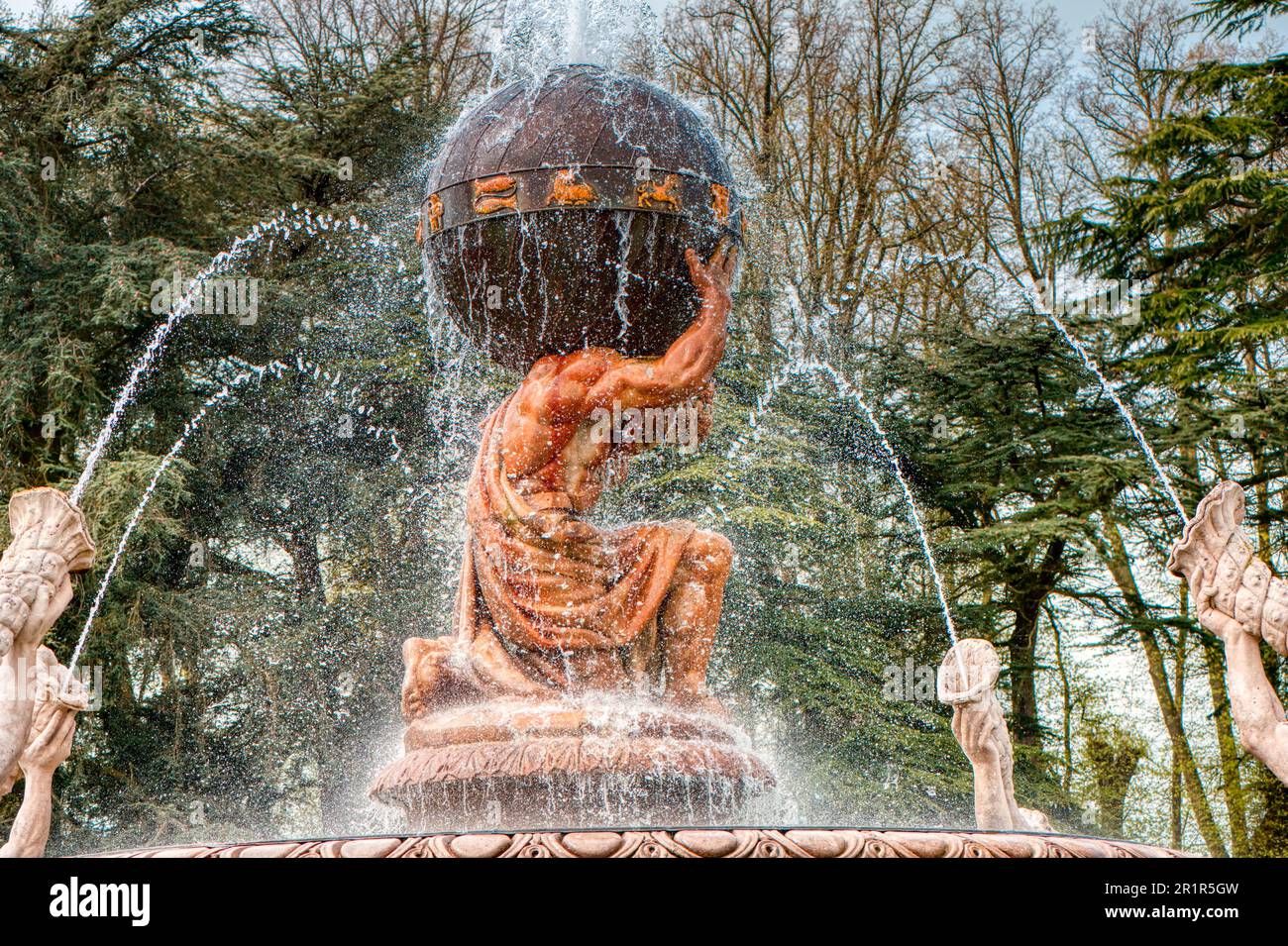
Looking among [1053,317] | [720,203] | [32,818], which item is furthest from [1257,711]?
[1053,317]

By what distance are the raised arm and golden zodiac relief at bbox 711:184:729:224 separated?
14 cm

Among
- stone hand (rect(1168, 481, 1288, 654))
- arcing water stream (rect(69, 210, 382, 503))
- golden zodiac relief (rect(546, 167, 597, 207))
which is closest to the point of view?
stone hand (rect(1168, 481, 1288, 654))

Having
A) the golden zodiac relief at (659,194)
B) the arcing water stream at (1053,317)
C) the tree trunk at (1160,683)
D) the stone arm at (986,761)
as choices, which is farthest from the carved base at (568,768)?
the tree trunk at (1160,683)

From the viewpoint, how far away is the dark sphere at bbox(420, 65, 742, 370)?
7.65m

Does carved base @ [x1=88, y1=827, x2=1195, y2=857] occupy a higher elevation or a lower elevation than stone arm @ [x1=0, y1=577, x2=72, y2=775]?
lower

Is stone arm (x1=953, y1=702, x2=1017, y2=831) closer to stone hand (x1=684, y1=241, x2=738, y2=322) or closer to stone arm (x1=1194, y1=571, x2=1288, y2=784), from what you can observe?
stone arm (x1=1194, y1=571, x2=1288, y2=784)

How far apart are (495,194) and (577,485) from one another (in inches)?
54.3

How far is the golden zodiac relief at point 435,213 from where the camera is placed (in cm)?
797

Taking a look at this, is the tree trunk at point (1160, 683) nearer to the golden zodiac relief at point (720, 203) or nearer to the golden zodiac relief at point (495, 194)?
the golden zodiac relief at point (720, 203)

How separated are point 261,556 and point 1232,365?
11.1m

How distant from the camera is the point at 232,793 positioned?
59.1 ft

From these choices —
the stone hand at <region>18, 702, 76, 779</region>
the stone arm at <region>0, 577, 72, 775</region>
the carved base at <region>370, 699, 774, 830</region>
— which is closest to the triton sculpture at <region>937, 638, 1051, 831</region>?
the carved base at <region>370, 699, 774, 830</region>

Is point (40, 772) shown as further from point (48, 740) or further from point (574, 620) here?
point (574, 620)

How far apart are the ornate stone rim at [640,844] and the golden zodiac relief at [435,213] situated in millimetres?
3674
